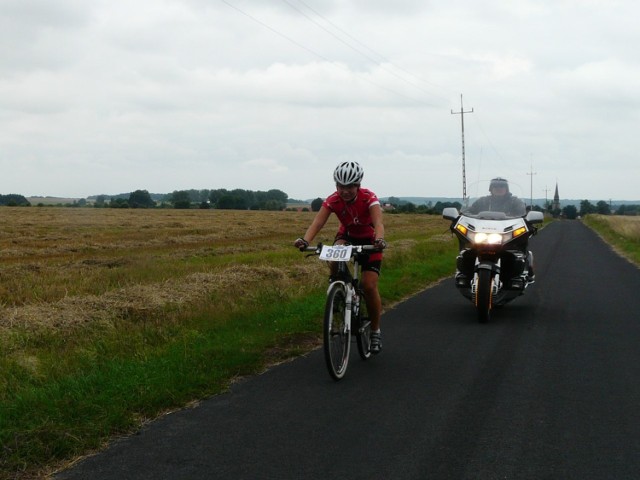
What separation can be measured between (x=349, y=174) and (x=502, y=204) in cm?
496

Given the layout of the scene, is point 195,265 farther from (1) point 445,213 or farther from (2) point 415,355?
(2) point 415,355

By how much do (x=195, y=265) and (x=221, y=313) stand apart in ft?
26.5

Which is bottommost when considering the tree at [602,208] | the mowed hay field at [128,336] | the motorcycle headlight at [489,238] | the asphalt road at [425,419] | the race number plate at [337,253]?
the tree at [602,208]

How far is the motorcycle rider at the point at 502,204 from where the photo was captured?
36.2 ft

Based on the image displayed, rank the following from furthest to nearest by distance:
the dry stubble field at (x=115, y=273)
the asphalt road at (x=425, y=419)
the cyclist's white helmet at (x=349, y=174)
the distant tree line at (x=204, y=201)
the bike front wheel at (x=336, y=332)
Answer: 1. the distant tree line at (x=204, y=201)
2. the dry stubble field at (x=115, y=273)
3. the cyclist's white helmet at (x=349, y=174)
4. the bike front wheel at (x=336, y=332)
5. the asphalt road at (x=425, y=419)

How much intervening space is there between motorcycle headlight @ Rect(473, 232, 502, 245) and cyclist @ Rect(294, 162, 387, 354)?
339 cm

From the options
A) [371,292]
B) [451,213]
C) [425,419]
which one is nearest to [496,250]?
[451,213]

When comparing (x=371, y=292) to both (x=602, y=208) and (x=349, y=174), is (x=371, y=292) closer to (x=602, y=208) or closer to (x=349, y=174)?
(x=349, y=174)

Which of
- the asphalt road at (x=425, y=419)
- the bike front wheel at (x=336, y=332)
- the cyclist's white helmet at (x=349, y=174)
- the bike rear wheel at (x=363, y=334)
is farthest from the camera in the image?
the bike rear wheel at (x=363, y=334)

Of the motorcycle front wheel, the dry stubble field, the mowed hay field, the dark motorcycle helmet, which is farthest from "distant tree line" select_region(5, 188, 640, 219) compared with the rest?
the motorcycle front wheel

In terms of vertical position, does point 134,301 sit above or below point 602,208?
above

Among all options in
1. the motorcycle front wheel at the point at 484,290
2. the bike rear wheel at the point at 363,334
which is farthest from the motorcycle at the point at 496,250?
the bike rear wheel at the point at 363,334

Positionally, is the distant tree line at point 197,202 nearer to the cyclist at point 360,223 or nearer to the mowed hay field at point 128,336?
the mowed hay field at point 128,336

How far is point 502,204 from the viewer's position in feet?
36.6
